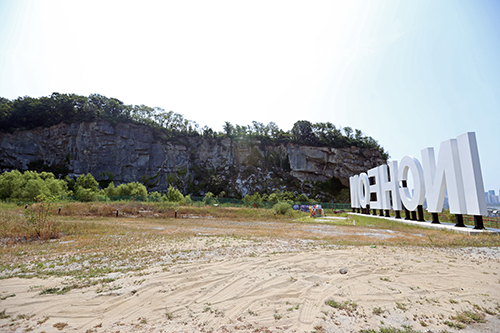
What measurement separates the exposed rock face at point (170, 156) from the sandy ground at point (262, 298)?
191 ft

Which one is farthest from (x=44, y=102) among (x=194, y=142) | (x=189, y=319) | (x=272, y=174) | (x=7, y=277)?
(x=189, y=319)

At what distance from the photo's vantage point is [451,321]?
3830 mm

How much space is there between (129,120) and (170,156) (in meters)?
16.6

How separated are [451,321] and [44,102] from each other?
89.8 meters

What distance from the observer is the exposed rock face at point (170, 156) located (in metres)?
59.0

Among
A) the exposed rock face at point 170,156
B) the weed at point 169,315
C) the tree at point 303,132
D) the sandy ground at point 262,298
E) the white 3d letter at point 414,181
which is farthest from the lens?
the tree at point 303,132

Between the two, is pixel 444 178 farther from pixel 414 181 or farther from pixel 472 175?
pixel 414 181

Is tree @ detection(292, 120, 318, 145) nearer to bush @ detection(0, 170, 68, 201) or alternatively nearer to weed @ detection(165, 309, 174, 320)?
bush @ detection(0, 170, 68, 201)

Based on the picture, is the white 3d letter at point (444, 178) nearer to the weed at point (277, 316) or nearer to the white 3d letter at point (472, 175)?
the white 3d letter at point (472, 175)

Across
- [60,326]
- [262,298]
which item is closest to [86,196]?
[60,326]

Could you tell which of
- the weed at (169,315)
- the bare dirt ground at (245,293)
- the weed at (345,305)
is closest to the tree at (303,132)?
the bare dirt ground at (245,293)

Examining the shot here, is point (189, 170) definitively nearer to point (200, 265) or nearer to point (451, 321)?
point (200, 265)

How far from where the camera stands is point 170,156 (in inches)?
2596

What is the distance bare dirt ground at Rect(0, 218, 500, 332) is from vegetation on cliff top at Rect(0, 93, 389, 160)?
217 feet
